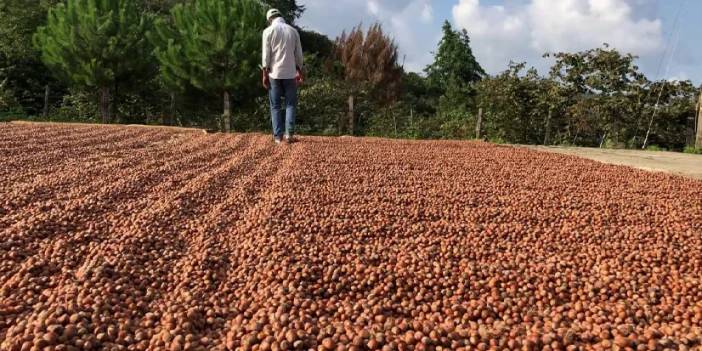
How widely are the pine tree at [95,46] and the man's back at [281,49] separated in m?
5.90

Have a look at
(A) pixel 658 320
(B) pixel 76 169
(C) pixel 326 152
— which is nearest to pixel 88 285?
(A) pixel 658 320

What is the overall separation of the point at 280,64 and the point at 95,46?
253 inches

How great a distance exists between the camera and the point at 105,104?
10.9 m

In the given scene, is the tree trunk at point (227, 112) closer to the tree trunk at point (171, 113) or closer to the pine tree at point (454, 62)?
the tree trunk at point (171, 113)

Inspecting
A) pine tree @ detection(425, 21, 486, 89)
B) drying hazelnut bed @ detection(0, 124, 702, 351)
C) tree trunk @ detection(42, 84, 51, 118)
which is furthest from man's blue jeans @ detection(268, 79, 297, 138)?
pine tree @ detection(425, 21, 486, 89)

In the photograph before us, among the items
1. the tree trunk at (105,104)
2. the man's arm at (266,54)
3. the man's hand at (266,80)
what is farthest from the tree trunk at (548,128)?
the tree trunk at (105,104)

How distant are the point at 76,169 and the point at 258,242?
2.10m

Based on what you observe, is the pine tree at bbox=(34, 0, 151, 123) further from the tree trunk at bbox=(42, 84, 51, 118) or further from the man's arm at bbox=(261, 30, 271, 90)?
the man's arm at bbox=(261, 30, 271, 90)

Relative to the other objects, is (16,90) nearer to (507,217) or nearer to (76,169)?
(76,169)

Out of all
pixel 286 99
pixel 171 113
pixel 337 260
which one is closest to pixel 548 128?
pixel 286 99

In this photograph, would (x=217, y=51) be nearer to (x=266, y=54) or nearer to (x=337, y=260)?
(x=266, y=54)

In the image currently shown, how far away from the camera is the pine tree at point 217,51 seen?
31.7 ft

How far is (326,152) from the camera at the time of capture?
503cm

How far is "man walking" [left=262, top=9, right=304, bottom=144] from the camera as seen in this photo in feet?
17.9
